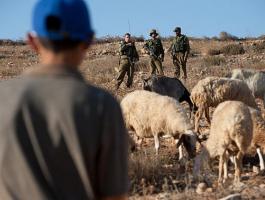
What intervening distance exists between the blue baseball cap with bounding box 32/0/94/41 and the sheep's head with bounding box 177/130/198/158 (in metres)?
7.88

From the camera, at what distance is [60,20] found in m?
2.40

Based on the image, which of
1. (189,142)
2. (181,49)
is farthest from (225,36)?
(189,142)

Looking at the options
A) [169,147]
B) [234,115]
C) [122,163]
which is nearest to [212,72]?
[169,147]

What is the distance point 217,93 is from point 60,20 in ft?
36.8

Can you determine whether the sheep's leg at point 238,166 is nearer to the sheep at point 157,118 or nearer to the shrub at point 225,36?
the sheep at point 157,118

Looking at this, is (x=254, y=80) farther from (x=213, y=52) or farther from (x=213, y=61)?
(x=213, y=52)

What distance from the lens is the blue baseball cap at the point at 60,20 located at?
7.87ft

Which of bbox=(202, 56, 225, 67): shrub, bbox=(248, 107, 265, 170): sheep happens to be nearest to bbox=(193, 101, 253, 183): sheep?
bbox=(248, 107, 265, 170): sheep

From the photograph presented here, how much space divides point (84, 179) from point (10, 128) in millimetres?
342

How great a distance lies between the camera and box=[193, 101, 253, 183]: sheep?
8.81 meters

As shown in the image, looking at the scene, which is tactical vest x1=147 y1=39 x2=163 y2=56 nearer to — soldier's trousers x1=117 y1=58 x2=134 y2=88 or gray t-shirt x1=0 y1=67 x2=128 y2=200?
soldier's trousers x1=117 y1=58 x2=134 y2=88

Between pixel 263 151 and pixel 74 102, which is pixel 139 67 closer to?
pixel 263 151

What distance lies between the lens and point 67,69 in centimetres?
242

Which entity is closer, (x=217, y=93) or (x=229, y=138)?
(x=229, y=138)
